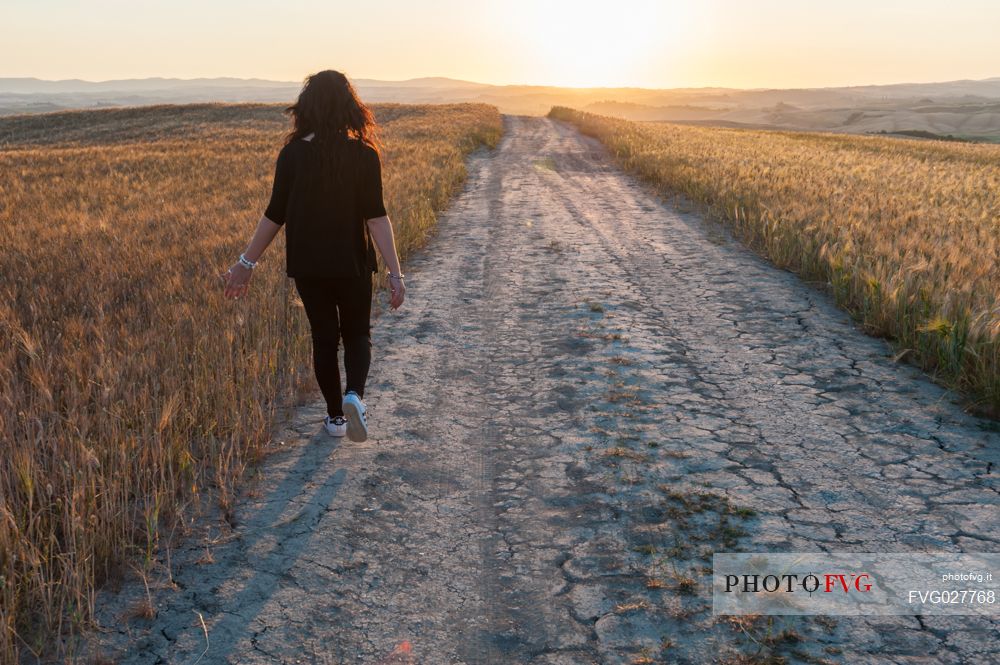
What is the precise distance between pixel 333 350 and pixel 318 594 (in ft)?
5.58

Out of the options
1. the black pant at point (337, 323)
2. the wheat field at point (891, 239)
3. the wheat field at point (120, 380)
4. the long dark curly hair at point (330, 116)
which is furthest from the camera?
the wheat field at point (891, 239)

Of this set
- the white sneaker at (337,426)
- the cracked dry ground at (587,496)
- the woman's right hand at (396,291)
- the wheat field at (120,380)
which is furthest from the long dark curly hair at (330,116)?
the cracked dry ground at (587,496)

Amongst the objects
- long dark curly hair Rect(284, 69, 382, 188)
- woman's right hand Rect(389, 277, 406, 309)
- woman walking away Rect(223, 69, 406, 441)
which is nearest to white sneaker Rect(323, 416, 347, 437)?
woman walking away Rect(223, 69, 406, 441)

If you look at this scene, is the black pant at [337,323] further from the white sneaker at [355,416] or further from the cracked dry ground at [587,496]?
the cracked dry ground at [587,496]

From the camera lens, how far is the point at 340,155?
392 centimetres

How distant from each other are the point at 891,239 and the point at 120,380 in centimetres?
769

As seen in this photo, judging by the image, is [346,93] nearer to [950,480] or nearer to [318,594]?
[318,594]

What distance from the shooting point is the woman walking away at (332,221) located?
3898 millimetres

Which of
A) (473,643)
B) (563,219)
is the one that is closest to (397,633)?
(473,643)

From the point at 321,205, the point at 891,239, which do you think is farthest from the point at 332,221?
the point at 891,239

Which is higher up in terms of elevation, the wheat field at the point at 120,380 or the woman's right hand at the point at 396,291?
the woman's right hand at the point at 396,291

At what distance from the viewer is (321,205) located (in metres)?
3.97

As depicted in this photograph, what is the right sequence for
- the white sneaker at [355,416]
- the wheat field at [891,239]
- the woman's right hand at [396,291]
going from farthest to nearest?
the wheat field at [891,239]
the woman's right hand at [396,291]
the white sneaker at [355,416]

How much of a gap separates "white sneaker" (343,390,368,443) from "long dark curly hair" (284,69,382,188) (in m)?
1.20
